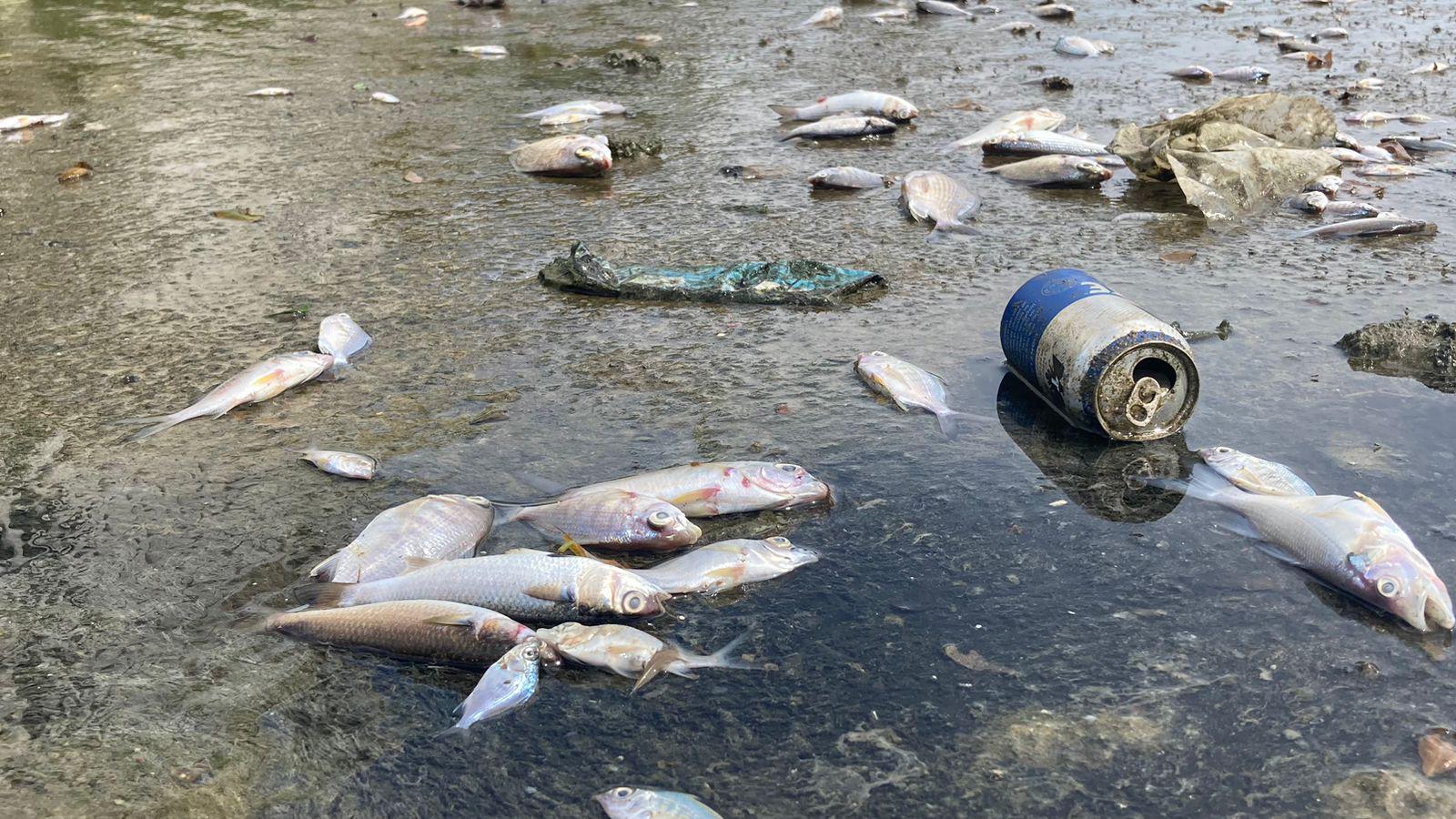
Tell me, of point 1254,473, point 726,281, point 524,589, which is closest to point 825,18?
point 726,281

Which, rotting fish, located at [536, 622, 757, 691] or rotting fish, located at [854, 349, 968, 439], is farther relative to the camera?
rotting fish, located at [854, 349, 968, 439]

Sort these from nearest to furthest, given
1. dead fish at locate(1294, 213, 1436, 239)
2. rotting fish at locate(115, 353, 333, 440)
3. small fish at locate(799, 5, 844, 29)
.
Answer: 1. rotting fish at locate(115, 353, 333, 440)
2. dead fish at locate(1294, 213, 1436, 239)
3. small fish at locate(799, 5, 844, 29)

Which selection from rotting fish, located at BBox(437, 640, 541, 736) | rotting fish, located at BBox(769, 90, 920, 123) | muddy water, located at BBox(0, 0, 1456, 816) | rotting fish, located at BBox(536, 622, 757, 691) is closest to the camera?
muddy water, located at BBox(0, 0, 1456, 816)

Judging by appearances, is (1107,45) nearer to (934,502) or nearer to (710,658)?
(934,502)

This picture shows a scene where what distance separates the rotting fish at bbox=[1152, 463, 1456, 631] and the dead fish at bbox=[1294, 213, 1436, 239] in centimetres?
312

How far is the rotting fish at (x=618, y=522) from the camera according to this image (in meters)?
3.72

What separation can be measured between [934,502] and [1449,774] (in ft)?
5.47

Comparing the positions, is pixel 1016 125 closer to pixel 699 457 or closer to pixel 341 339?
pixel 699 457

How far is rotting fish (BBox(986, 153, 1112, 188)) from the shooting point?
735 cm

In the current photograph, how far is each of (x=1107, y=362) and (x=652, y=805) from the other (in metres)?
2.35

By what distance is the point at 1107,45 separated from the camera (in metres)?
11.4

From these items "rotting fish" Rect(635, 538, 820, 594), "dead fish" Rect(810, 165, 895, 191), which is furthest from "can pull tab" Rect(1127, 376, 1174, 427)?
"dead fish" Rect(810, 165, 895, 191)

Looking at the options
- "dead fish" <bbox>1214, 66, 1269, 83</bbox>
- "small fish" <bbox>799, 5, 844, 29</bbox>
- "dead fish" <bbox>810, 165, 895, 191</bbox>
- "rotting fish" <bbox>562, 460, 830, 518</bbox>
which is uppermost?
"dead fish" <bbox>1214, 66, 1269, 83</bbox>

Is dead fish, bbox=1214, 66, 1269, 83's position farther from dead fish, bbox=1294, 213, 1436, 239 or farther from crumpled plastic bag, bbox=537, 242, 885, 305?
crumpled plastic bag, bbox=537, 242, 885, 305
